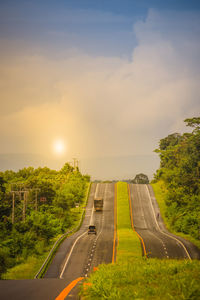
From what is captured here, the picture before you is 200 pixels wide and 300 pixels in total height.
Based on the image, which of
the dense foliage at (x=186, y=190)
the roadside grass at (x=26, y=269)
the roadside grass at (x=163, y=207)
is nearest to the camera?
the roadside grass at (x=26, y=269)

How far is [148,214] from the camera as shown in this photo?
6544 centimetres

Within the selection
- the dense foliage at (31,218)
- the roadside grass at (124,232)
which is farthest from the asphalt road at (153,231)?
the dense foliage at (31,218)

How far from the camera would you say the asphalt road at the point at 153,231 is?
34438 mm

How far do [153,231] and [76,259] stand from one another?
25059 millimetres

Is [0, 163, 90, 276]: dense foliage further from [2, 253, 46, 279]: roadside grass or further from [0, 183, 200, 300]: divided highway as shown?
[0, 183, 200, 300]: divided highway

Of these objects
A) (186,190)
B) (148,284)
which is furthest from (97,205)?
(148,284)

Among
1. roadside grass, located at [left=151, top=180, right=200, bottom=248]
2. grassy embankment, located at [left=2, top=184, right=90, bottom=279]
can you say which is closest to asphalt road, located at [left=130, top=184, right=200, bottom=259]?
roadside grass, located at [left=151, top=180, right=200, bottom=248]

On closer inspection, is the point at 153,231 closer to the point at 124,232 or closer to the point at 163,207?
the point at 124,232

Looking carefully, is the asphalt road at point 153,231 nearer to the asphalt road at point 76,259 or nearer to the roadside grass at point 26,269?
the asphalt road at point 76,259

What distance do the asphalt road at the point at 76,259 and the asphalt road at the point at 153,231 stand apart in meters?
5.81

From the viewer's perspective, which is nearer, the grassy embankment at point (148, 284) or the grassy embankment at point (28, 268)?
the grassy embankment at point (148, 284)

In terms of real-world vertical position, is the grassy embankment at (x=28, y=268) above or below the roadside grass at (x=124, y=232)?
below

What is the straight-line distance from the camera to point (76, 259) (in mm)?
31859

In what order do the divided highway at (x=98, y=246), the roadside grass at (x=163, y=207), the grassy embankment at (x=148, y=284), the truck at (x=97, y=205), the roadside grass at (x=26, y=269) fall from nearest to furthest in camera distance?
the grassy embankment at (x=148, y=284), the divided highway at (x=98, y=246), the roadside grass at (x=26, y=269), the roadside grass at (x=163, y=207), the truck at (x=97, y=205)
